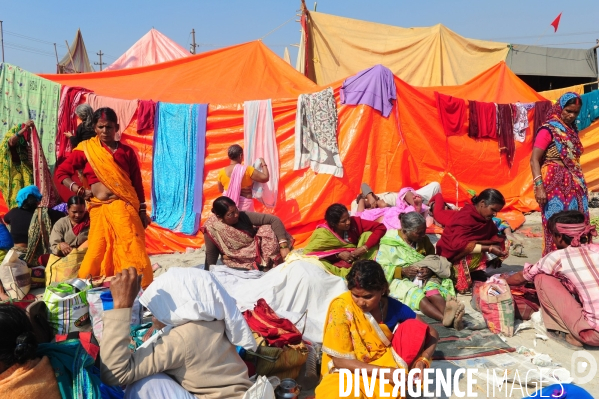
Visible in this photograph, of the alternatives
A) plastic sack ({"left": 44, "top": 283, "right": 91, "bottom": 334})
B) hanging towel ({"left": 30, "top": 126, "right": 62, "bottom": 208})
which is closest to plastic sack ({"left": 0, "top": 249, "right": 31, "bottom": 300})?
hanging towel ({"left": 30, "top": 126, "right": 62, "bottom": 208})

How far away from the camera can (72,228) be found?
5.02m

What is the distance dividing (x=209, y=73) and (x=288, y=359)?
6.70 metres

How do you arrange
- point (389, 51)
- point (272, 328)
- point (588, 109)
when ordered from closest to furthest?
point (272, 328)
point (588, 109)
point (389, 51)

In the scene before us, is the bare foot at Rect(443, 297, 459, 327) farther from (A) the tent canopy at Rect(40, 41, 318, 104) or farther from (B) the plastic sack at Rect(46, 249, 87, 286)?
(A) the tent canopy at Rect(40, 41, 318, 104)

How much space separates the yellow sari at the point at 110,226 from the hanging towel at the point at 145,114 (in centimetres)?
337

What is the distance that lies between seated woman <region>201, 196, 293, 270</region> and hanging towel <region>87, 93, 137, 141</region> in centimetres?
305

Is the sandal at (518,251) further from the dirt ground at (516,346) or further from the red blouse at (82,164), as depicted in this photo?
the red blouse at (82,164)

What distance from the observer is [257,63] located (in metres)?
9.00

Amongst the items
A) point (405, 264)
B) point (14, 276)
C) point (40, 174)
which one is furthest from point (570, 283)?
point (40, 174)

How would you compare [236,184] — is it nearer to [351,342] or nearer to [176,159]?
[176,159]

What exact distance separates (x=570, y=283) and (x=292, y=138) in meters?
4.39

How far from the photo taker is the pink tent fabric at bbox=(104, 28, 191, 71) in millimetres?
13102

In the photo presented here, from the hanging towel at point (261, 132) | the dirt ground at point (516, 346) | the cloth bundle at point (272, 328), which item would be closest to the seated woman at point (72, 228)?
the dirt ground at point (516, 346)

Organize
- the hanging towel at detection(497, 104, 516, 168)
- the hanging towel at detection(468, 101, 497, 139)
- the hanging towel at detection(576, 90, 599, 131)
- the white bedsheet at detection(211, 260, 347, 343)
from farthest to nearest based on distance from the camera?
the hanging towel at detection(576, 90, 599, 131)
the hanging towel at detection(497, 104, 516, 168)
the hanging towel at detection(468, 101, 497, 139)
the white bedsheet at detection(211, 260, 347, 343)
